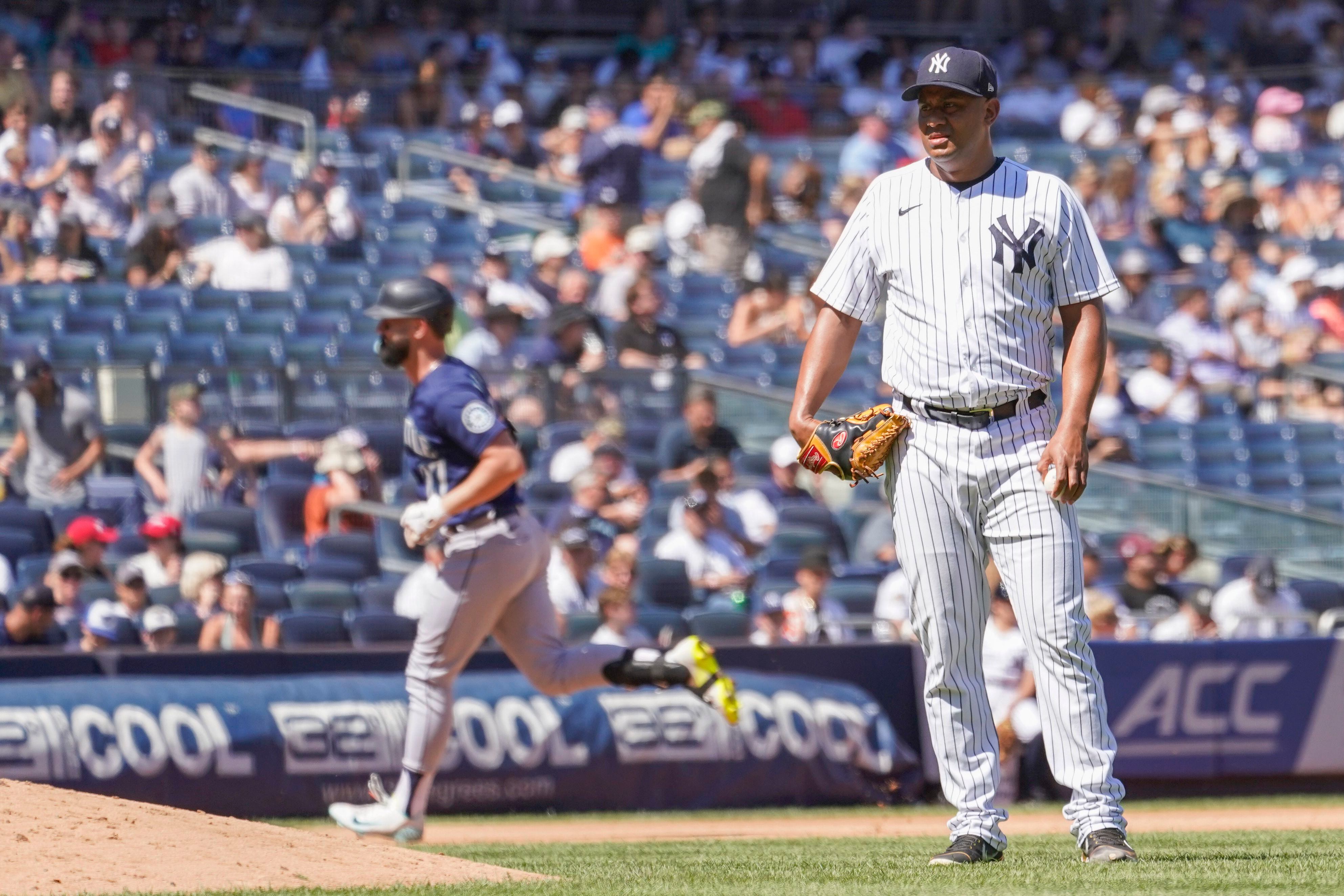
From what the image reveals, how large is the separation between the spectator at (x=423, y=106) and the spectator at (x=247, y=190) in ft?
6.02

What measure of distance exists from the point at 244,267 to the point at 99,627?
444cm

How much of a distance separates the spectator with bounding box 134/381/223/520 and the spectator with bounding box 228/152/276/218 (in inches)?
132

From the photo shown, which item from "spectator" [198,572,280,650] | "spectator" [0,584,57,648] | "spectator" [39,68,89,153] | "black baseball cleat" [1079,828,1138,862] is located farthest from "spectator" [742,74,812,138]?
"black baseball cleat" [1079,828,1138,862]

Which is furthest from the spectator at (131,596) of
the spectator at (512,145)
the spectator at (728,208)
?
the spectator at (512,145)

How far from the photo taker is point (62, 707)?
350 inches

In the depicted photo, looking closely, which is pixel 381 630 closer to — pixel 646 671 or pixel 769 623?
pixel 769 623

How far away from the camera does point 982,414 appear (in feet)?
16.3

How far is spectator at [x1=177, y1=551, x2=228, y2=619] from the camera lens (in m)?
10.1

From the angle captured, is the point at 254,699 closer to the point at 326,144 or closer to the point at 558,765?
the point at 558,765

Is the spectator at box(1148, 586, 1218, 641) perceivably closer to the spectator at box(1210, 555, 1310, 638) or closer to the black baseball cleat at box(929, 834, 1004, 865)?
the spectator at box(1210, 555, 1310, 638)

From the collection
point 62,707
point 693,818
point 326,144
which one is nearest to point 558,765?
point 693,818

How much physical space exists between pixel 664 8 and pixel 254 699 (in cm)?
1250

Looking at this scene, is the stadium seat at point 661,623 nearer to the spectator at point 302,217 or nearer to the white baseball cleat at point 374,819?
the white baseball cleat at point 374,819

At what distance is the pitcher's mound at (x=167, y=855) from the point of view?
15.6 feet
